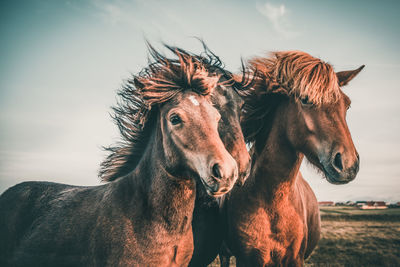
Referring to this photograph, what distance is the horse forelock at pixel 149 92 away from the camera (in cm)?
323

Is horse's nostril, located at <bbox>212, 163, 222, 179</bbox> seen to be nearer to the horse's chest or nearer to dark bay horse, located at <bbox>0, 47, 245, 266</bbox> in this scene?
dark bay horse, located at <bbox>0, 47, 245, 266</bbox>

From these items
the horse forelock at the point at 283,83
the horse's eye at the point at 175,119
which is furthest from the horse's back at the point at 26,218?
the horse forelock at the point at 283,83

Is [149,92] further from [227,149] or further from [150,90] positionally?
[227,149]

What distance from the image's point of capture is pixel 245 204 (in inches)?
150

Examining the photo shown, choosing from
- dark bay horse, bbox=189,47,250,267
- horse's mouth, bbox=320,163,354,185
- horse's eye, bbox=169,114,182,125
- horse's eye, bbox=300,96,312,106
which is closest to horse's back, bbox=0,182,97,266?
dark bay horse, bbox=189,47,250,267

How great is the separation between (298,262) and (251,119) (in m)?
2.05

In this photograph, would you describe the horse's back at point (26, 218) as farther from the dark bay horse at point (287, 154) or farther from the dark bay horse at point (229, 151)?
the dark bay horse at point (287, 154)

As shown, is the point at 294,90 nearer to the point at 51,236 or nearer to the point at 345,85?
the point at 345,85

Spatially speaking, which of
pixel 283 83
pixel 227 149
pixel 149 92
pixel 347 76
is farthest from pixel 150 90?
pixel 347 76

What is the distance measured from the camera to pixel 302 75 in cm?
366

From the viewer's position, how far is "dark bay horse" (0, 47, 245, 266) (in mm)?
2732

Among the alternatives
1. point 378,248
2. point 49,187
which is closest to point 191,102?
point 49,187

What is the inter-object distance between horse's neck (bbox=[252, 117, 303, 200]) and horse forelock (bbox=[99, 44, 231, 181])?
1.10 metres

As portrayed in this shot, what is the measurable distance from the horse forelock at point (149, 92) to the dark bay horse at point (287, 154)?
908 millimetres
